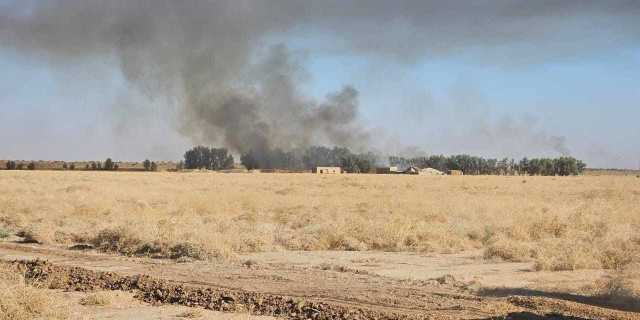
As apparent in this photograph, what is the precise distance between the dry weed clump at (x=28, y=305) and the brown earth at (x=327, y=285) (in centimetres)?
214

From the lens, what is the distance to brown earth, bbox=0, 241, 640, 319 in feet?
39.7

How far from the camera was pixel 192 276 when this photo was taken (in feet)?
54.6

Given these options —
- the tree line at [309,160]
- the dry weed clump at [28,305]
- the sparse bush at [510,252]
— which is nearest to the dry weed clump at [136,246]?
the sparse bush at [510,252]

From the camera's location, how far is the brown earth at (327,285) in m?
12.1

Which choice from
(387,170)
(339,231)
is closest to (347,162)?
(387,170)

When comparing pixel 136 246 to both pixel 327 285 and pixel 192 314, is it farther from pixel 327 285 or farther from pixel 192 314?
pixel 192 314

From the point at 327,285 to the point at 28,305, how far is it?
20.3 feet

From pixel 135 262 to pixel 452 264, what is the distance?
864 cm

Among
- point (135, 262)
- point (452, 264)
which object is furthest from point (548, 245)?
point (135, 262)

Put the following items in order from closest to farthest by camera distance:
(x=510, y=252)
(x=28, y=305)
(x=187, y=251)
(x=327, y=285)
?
(x=28, y=305), (x=327, y=285), (x=510, y=252), (x=187, y=251)

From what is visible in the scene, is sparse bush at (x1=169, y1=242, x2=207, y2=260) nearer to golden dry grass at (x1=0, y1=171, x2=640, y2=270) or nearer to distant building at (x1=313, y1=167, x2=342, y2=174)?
golden dry grass at (x1=0, y1=171, x2=640, y2=270)

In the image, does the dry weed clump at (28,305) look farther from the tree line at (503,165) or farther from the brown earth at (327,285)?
the tree line at (503,165)

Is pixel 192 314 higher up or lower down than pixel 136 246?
lower down

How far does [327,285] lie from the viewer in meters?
15.1
